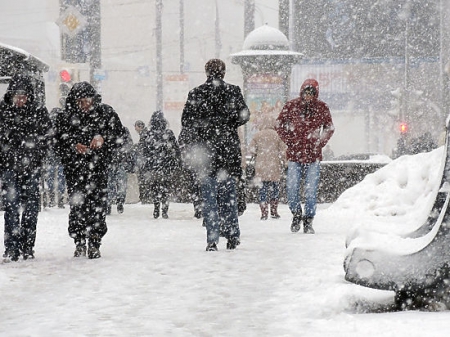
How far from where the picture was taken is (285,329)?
493 centimetres

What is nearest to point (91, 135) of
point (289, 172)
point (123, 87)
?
point (289, 172)

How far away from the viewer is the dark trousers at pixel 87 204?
8.30 meters

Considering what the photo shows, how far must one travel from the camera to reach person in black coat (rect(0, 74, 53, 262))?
819cm

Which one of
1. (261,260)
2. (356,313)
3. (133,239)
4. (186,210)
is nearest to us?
(356,313)

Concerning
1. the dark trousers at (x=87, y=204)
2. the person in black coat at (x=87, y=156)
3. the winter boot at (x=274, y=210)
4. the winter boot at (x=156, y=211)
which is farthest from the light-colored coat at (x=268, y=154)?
the dark trousers at (x=87, y=204)

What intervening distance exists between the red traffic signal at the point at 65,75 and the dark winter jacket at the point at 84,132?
1205 cm

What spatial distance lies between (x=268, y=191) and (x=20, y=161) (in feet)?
19.9

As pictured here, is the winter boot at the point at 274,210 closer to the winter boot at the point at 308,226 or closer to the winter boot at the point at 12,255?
the winter boot at the point at 308,226

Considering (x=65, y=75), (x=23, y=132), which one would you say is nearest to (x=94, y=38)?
(x=65, y=75)

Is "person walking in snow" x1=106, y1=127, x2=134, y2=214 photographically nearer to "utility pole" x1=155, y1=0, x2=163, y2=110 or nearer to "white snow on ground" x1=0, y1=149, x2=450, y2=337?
"white snow on ground" x1=0, y1=149, x2=450, y2=337

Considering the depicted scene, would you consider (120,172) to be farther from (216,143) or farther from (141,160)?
(216,143)

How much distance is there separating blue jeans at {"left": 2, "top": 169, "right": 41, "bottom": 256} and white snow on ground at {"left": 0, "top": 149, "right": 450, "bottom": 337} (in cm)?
28

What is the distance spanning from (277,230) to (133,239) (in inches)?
79.2

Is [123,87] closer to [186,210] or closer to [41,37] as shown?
[41,37]
